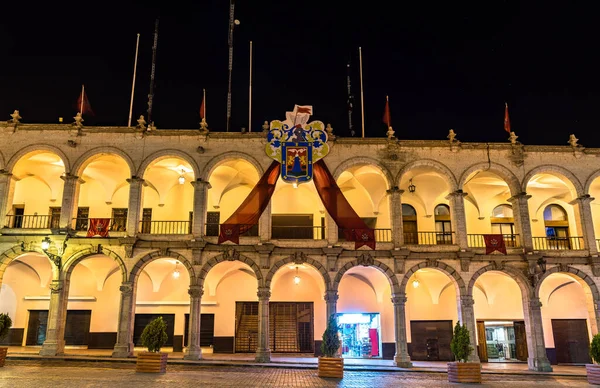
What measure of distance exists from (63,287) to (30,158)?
305 inches

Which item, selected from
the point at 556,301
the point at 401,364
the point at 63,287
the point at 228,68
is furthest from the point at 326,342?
the point at 228,68

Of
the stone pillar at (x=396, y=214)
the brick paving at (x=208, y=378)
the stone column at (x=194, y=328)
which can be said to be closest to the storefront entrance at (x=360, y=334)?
the stone pillar at (x=396, y=214)

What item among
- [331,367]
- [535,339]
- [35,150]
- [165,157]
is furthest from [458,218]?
[35,150]

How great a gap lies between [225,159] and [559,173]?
1806cm

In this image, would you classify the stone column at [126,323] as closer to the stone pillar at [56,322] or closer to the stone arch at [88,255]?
the stone arch at [88,255]

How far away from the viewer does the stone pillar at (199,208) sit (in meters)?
24.3

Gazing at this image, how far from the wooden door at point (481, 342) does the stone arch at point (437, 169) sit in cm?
854

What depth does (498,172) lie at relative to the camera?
2584cm

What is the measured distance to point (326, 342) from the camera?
19.2m

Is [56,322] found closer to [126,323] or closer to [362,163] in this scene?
[126,323]

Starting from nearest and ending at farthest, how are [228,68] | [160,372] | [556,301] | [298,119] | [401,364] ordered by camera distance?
1. [160,372]
2. [401,364]
3. [298,119]
4. [556,301]
5. [228,68]

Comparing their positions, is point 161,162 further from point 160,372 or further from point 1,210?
point 160,372

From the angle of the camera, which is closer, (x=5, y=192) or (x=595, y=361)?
(x=595, y=361)

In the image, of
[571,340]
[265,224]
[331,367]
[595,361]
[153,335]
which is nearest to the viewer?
[153,335]
